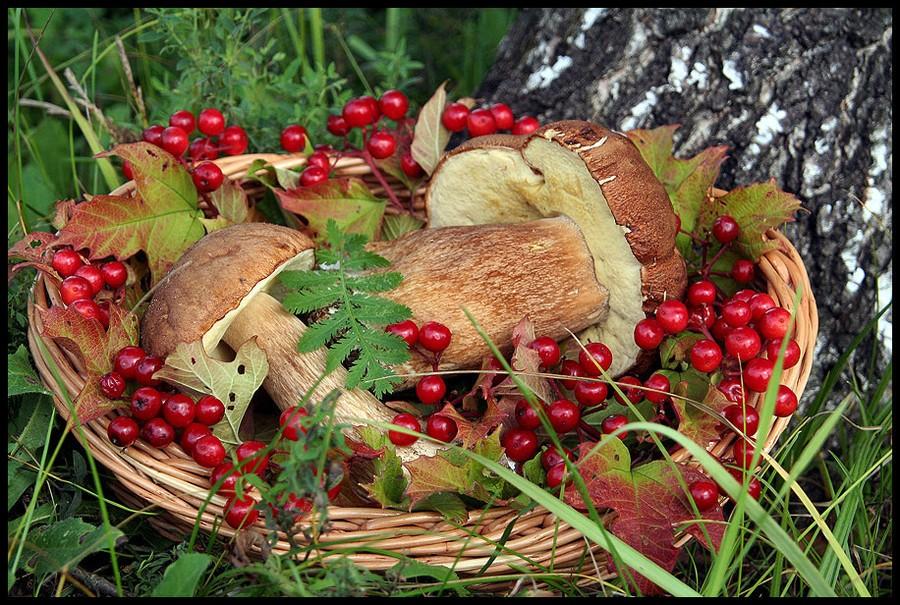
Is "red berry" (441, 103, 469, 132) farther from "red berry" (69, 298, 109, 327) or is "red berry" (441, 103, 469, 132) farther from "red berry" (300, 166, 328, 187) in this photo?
"red berry" (69, 298, 109, 327)

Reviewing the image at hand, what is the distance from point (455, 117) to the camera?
2348 mm

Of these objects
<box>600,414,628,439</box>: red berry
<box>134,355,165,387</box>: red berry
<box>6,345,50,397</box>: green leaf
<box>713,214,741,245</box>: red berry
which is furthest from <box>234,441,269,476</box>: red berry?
<box>713,214,741,245</box>: red berry

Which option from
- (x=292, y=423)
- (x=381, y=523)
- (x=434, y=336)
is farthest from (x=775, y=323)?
(x=292, y=423)

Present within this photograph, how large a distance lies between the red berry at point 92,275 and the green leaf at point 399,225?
0.78 meters

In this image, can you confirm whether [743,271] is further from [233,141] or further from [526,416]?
[233,141]

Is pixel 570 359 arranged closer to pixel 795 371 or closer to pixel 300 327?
pixel 795 371

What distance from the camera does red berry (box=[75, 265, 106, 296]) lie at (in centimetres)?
196

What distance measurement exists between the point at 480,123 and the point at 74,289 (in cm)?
115

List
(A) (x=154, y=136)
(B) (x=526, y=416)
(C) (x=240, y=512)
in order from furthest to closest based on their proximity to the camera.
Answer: (A) (x=154, y=136)
(B) (x=526, y=416)
(C) (x=240, y=512)

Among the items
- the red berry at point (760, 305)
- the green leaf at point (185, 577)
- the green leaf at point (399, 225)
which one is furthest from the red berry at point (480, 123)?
the green leaf at point (185, 577)

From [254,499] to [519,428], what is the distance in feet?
1.93

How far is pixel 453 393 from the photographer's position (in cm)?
197

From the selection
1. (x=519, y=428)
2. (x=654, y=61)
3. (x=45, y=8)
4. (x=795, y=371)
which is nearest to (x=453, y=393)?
(x=519, y=428)

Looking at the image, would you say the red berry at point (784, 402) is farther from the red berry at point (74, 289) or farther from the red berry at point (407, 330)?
the red berry at point (74, 289)
